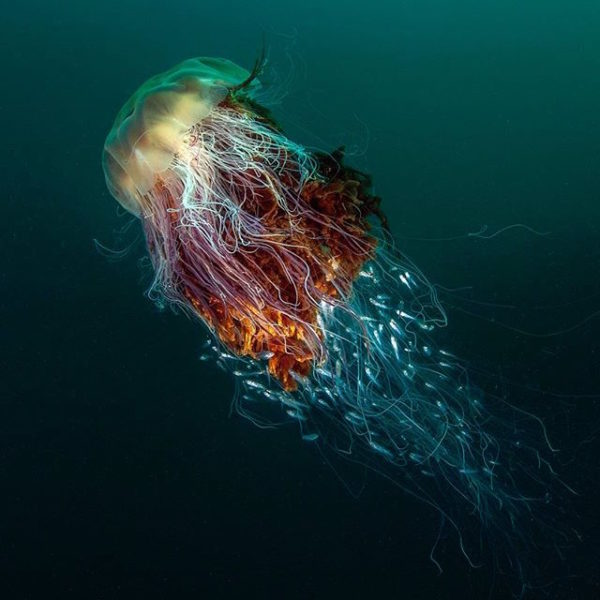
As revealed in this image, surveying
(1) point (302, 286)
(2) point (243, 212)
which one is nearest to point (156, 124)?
(2) point (243, 212)

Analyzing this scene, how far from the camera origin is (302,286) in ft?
10.9

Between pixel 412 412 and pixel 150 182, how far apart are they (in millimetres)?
1929

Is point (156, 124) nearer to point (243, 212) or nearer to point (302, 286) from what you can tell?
point (243, 212)

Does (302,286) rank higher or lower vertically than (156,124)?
lower

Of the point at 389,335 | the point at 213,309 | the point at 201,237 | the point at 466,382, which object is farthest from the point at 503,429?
the point at 201,237

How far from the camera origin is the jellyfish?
331cm

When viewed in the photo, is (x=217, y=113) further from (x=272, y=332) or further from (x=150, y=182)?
(x=272, y=332)

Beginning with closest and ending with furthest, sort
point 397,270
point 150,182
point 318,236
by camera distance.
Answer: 1. point 318,236
2. point 150,182
3. point 397,270

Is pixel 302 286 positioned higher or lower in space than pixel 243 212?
lower

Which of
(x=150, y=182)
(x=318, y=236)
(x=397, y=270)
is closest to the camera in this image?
(x=318, y=236)

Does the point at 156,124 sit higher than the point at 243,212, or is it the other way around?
the point at 156,124

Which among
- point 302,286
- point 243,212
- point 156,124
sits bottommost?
point 302,286

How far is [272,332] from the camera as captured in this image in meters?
3.42

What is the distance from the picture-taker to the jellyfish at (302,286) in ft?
10.9
